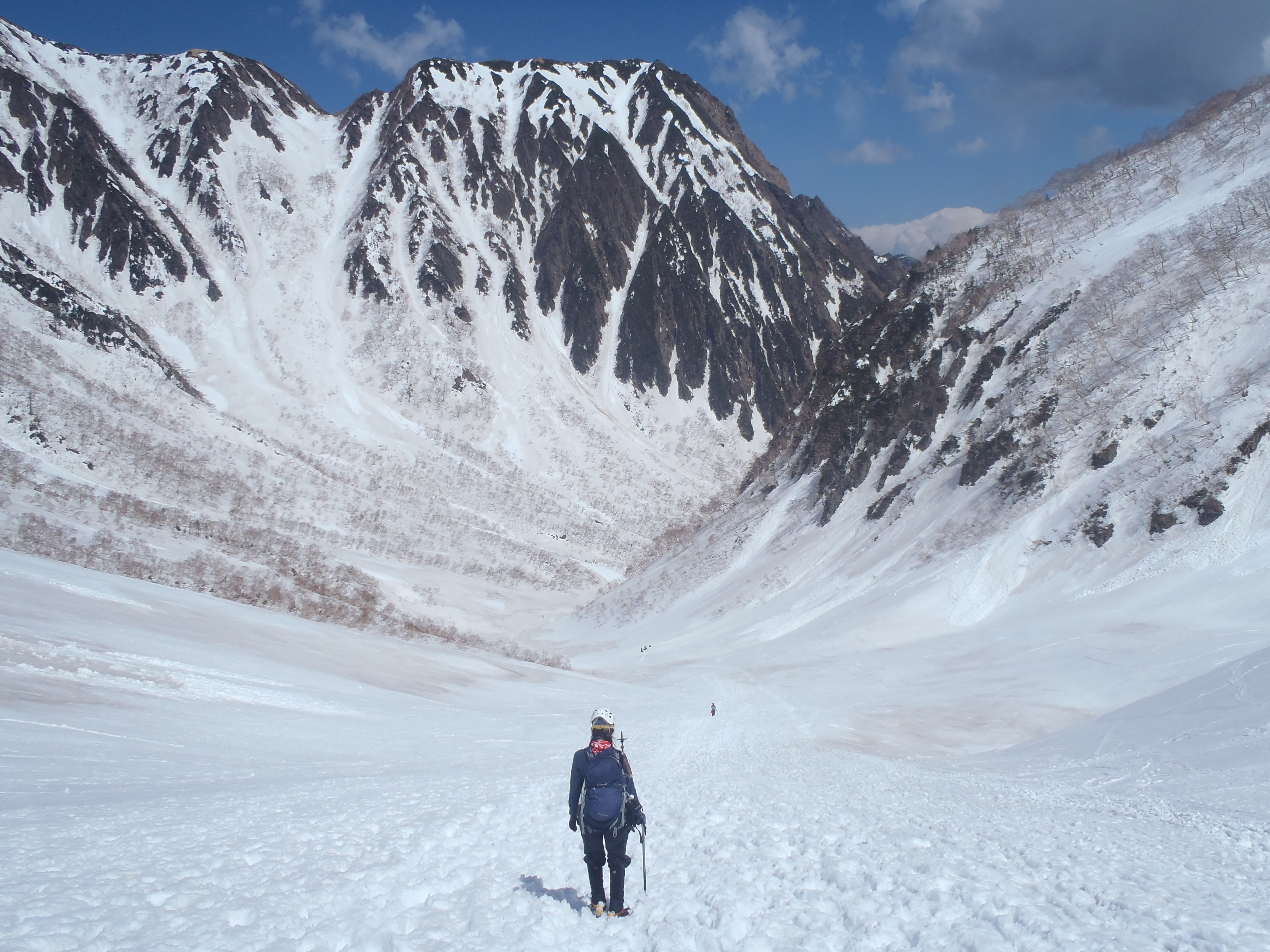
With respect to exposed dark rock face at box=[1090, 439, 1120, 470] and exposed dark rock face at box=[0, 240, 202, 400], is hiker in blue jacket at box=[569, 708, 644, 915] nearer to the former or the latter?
exposed dark rock face at box=[1090, 439, 1120, 470]

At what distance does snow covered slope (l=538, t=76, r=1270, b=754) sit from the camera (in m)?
23.8

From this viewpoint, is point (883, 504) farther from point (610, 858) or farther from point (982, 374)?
point (610, 858)

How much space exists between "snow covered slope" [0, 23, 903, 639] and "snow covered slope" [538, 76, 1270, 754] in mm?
19219

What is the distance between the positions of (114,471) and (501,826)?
5167 centimetres

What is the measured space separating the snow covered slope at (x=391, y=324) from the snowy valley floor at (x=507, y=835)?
77.1 ft

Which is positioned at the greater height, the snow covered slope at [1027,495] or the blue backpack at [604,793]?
the snow covered slope at [1027,495]

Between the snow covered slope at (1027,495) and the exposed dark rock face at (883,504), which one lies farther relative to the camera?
the exposed dark rock face at (883,504)

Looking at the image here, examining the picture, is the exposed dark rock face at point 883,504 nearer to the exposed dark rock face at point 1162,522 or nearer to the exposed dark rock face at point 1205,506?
the exposed dark rock face at point 1162,522

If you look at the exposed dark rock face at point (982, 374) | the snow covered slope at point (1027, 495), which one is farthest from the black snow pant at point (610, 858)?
the exposed dark rock face at point (982, 374)

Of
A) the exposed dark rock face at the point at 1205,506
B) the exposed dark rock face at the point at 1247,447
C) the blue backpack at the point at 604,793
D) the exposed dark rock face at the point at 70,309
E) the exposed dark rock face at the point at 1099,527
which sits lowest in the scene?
the blue backpack at the point at 604,793

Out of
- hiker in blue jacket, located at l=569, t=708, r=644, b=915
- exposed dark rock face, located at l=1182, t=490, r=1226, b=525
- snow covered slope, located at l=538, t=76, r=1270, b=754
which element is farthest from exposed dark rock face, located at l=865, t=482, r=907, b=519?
hiker in blue jacket, located at l=569, t=708, r=644, b=915

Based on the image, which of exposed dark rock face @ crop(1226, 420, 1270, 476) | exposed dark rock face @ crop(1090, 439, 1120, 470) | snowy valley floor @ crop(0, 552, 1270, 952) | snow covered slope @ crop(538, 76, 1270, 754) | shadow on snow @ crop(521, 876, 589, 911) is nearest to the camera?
snowy valley floor @ crop(0, 552, 1270, 952)

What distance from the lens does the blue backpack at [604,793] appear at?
638 cm

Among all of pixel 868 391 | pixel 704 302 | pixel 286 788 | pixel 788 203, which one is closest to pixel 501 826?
pixel 286 788
